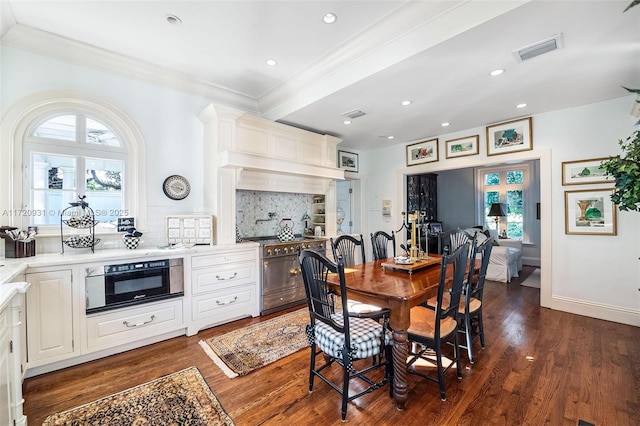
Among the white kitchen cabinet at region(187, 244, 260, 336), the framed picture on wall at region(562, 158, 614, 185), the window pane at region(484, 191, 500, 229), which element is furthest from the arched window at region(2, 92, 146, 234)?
the window pane at region(484, 191, 500, 229)

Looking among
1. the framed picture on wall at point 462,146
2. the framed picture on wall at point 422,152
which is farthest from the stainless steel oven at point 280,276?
the framed picture on wall at point 462,146

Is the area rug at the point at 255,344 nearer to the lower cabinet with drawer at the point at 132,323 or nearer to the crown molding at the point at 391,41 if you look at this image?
the lower cabinet with drawer at the point at 132,323

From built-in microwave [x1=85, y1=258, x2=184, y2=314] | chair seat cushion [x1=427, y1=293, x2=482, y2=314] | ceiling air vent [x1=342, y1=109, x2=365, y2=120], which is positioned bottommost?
chair seat cushion [x1=427, y1=293, x2=482, y2=314]

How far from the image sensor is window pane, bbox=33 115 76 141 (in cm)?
278

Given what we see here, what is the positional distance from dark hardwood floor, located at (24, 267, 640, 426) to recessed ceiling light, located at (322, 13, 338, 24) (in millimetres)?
3078

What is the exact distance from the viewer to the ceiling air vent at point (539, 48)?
223cm

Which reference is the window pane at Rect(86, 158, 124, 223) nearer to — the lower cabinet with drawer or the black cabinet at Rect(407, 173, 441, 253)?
the lower cabinet with drawer

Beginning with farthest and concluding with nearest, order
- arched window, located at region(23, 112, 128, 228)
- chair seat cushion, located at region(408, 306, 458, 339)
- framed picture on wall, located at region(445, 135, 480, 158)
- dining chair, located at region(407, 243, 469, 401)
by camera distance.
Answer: framed picture on wall, located at region(445, 135, 480, 158), arched window, located at region(23, 112, 128, 228), chair seat cushion, located at region(408, 306, 458, 339), dining chair, located at region(407, 243, 469, 401)

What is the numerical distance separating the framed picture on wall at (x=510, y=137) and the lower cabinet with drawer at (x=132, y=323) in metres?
4.88

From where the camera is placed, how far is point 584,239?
363 cm

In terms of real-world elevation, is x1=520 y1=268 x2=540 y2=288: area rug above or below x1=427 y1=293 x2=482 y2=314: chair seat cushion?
below

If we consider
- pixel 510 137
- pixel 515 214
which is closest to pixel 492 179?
pixel 515 214

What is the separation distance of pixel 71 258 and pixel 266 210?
246cm

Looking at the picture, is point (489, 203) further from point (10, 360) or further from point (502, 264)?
point (10, 360)
